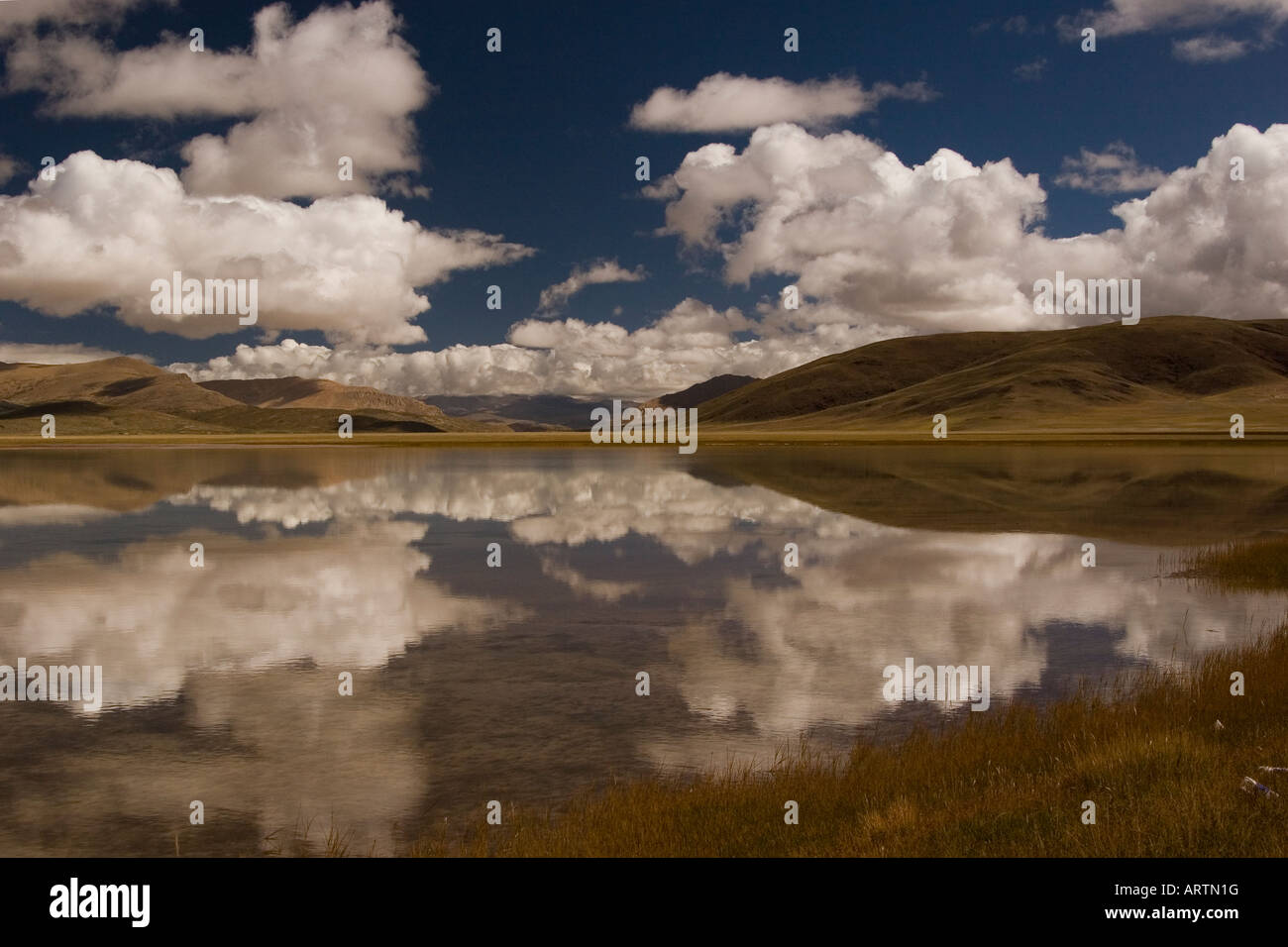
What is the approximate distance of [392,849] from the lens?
31.2 ft

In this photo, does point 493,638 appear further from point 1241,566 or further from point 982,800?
point 1241,566

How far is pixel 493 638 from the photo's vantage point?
1947cm

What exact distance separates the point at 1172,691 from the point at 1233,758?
3.72m

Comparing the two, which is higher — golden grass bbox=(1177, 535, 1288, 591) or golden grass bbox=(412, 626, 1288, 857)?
golden grass bbox=(1177, 535, 1288, 591)

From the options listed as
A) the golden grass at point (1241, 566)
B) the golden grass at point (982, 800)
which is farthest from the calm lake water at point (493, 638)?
the golden grass at point (982, 800)

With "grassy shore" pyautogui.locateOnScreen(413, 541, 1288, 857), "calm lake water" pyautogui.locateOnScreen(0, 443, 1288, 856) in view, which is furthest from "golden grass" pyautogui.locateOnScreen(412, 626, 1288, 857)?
"calm lake water" pyautogui.locateOnScreen(0, 443, 1288, 856)

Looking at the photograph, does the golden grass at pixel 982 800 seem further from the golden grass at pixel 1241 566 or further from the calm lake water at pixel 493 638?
the golden grass at pixel 1241 566

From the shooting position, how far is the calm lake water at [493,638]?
37.7ft

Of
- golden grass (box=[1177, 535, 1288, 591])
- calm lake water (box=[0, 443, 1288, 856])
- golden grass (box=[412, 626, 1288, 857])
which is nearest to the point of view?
golden grass (box=[412, 626, 1288, 857])

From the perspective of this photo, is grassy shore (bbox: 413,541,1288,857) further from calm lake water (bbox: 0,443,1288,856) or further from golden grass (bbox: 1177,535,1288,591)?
golden grass (bbox: 1177,535,1288,591)

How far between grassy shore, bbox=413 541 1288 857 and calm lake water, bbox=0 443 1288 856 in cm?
110

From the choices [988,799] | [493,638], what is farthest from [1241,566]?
[988,799]

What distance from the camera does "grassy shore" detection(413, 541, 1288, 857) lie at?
8.55 meters
